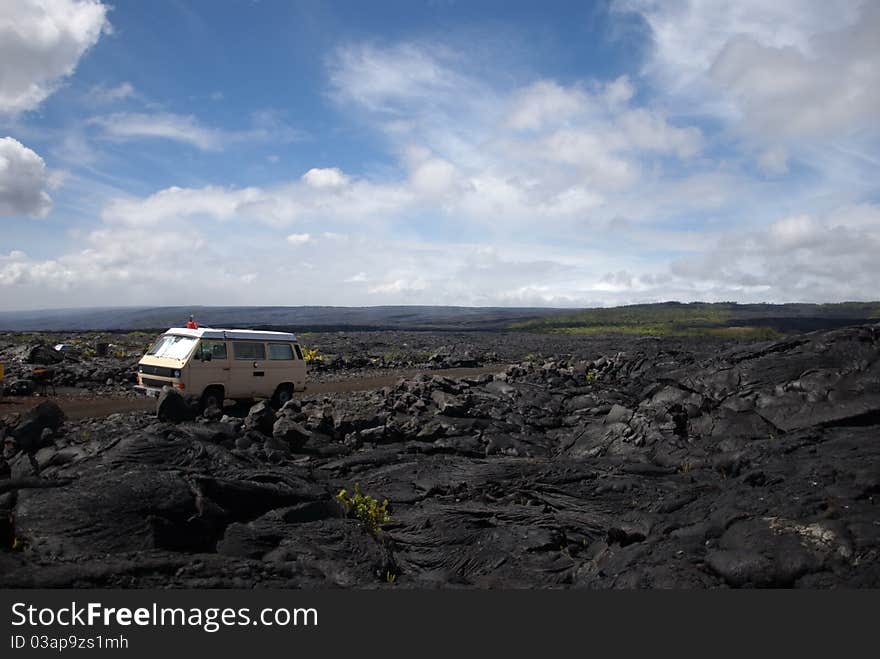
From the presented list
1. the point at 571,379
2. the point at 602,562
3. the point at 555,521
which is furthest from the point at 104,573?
the point at 571,379

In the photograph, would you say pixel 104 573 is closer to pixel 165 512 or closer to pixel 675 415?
pixel 165 512

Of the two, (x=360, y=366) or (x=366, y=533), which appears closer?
(x=366, y=533)

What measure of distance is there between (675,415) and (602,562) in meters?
8.27

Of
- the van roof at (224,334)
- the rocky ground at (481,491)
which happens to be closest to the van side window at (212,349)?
the van roof at (224,334)

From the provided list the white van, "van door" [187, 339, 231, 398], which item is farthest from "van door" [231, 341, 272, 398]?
"van door" [187, 339, 231, 398]

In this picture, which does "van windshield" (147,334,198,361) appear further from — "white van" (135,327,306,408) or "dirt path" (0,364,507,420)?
"dirt path" (0,364,507,420)

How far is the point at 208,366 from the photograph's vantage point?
643 inches

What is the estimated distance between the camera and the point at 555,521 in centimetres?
988

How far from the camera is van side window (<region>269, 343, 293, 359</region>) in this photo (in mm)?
18602

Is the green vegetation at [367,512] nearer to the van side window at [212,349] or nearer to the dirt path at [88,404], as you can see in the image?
the van side window at [212,349]

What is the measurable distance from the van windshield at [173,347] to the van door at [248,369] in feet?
4.60

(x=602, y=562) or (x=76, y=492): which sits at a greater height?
(x=76, y=492)

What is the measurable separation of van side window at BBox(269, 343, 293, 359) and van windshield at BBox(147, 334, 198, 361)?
2.86 meters

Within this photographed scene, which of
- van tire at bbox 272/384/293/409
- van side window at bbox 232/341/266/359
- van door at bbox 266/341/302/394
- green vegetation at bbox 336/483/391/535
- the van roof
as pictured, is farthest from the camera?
van tire at bbox 272/384/293/409
